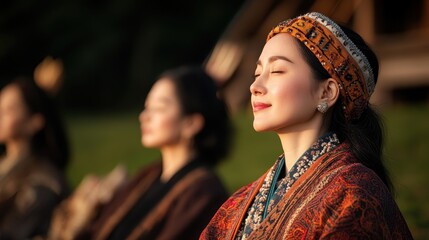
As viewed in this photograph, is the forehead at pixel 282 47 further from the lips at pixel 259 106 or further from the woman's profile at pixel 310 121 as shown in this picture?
the lips at pixel 259 106

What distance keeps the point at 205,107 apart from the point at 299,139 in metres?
1.57

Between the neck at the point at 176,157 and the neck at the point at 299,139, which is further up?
the neck at the point at 299,139

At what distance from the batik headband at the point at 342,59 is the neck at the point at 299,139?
0.12 meters

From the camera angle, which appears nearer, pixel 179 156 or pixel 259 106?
pixel 259 106

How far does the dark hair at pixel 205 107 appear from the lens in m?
3.98

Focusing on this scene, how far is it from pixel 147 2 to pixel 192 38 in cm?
224

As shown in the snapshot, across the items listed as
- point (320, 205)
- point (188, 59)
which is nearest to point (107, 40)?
point (188, 59)

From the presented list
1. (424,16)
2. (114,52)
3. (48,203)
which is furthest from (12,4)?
(48,203)

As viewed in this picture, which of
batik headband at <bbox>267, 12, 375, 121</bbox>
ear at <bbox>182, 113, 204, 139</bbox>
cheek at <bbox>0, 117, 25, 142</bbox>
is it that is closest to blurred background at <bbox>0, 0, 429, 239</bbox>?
batik headband at <bbox>267, 12, 375, 121</bbox>

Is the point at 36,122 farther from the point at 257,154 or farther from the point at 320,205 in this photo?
the point at 320,205

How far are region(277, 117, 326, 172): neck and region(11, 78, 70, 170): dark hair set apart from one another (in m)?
2.98

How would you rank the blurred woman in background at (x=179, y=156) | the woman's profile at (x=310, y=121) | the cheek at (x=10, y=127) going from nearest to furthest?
the woman's profile at (x=310, y=121) → the blurred woman in background at (x=179, y=156) → the cheek at (x=10, y=127)

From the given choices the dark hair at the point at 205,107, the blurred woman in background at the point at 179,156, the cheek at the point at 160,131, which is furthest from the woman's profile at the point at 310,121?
the dark hair at the point at 205,107

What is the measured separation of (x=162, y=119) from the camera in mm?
3896
